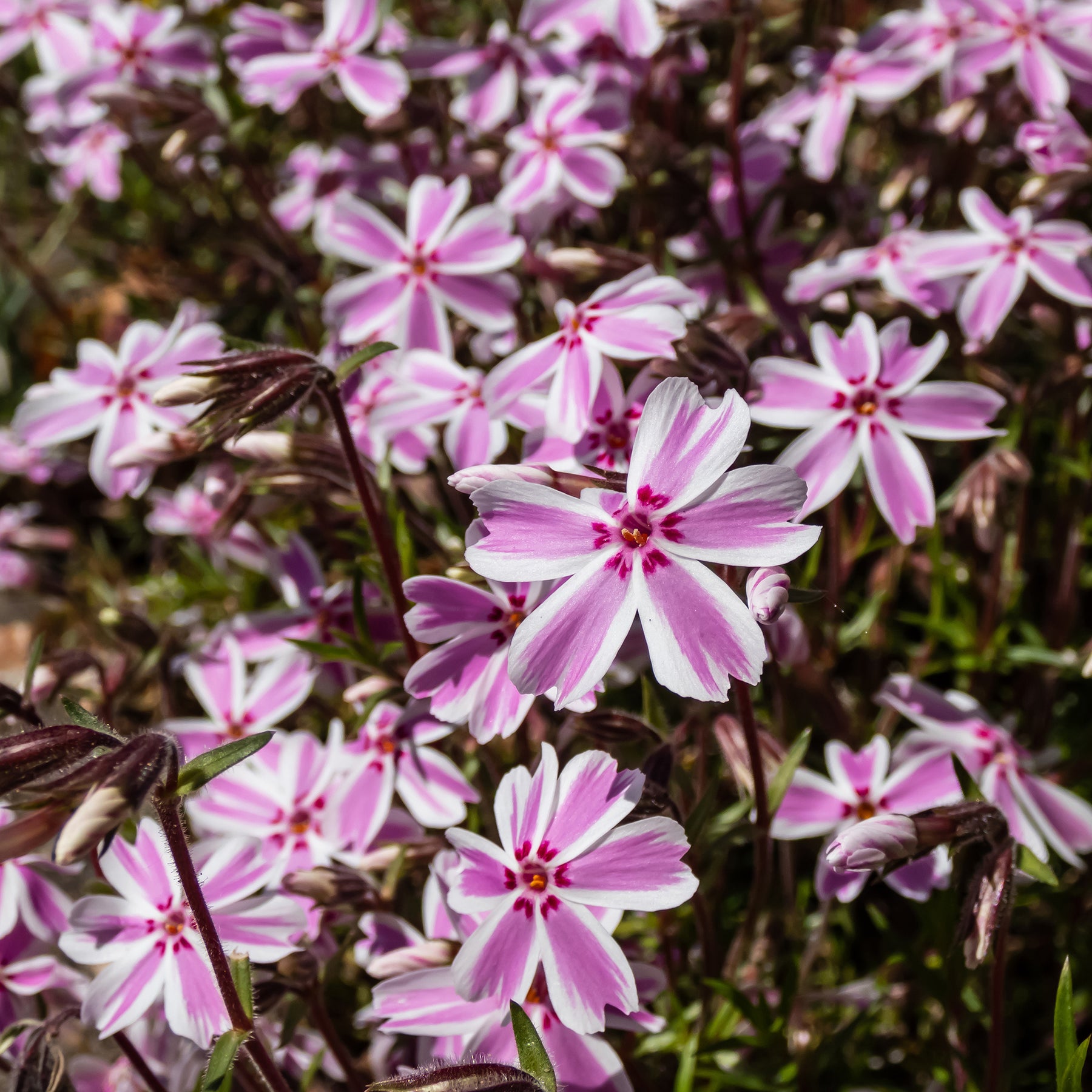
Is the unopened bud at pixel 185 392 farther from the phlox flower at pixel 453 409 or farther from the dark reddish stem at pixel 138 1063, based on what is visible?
the dark reddish stem at pixel 138 1063

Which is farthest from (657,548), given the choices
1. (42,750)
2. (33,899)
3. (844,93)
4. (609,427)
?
(844,93)

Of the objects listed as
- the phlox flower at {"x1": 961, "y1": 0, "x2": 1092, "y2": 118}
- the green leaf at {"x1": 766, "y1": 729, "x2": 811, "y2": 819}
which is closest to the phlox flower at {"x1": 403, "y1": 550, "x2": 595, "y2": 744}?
the green leaf at {"x1": 766, "y1": 729, "x2": 811, "y2": 819}

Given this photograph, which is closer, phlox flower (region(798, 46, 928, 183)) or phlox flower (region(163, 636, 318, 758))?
phlox flower (region(163, 636, 318, 758))

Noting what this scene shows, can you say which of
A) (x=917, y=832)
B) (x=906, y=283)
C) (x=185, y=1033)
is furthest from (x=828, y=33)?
(x=185, y=1033)

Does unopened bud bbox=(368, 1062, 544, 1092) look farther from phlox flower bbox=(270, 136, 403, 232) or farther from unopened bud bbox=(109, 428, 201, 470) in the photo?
phlox flower bbox=(270, 136, 403, 232)

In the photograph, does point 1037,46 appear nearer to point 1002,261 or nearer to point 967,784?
point 1002,261

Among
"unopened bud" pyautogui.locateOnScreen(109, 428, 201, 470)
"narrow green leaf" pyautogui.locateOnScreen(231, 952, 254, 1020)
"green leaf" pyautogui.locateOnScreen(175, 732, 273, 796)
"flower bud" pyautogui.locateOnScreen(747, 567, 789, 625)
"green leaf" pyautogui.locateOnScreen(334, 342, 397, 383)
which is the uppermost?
"green leaf" pyautogui.locateOnScreen(334, 342, 397, 383)
